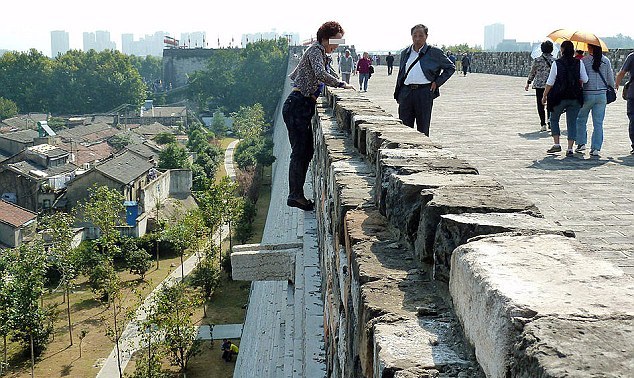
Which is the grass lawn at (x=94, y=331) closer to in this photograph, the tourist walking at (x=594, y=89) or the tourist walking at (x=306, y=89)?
the tourist walking at (x=594, y=89)

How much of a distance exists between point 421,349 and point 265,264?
5002mm

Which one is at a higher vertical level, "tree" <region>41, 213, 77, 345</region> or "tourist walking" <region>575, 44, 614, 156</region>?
"tourist walking" <region>575, 44, 614, 156</region>

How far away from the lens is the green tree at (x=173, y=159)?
44.7 metres

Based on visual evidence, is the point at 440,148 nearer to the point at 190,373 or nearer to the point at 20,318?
the point at 190,373

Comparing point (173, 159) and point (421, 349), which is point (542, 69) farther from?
point (173, 159)

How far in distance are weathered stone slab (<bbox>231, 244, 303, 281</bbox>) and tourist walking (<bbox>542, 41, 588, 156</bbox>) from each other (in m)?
2.85

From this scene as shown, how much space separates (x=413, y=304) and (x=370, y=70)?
14.3m

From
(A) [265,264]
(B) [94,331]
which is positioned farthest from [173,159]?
(A) [265,264]

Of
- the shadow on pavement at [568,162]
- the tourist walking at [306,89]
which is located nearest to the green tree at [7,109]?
the tourist walking at [306,89]

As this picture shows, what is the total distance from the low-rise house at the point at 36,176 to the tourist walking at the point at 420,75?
3431 cm

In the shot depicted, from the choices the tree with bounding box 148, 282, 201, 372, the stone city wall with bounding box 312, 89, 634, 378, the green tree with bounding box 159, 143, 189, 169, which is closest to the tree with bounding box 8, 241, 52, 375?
the tree with bounding box 148, 282, 201, 372

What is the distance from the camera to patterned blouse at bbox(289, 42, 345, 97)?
17.5 ft

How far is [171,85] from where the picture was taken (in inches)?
3986

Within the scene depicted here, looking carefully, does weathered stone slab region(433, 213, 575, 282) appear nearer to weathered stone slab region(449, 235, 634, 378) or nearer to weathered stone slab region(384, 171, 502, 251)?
weathered stone slab region(449, 235, 634, 378)
